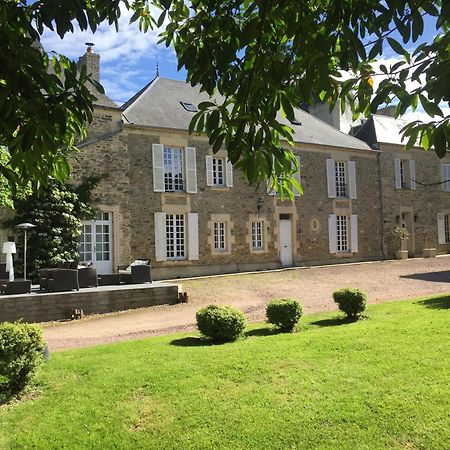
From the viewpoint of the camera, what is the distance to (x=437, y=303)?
9.75 metres

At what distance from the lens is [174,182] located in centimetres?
1875

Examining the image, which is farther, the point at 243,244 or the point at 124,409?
the point at 243,244

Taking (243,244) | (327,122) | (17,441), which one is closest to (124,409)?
(17,441)

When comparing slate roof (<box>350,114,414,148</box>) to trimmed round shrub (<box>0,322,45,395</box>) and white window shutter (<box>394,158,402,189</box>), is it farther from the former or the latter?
trimmed round shrub (<box>0,322,45,395</box>)

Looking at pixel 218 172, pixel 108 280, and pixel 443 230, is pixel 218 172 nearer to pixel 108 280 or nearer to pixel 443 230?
pixel 108 280

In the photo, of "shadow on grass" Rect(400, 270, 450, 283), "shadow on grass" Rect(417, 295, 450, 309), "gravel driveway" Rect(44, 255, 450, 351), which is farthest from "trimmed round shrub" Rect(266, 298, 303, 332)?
"shadow on grass" Rect(400, 270, 450, 283)

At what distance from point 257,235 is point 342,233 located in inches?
195

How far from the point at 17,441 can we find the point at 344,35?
4154 millimetres

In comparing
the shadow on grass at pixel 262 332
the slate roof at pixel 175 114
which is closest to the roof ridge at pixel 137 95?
the slate roof at pixel 175 114

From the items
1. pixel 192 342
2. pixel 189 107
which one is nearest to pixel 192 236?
pixel 189 107

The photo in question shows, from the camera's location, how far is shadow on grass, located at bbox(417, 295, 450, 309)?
927cm

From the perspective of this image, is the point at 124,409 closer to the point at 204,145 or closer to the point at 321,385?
the point at 321,385

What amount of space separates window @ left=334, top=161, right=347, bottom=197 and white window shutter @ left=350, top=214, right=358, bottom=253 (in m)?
1.21

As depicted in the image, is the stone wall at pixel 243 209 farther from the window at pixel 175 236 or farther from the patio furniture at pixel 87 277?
the patio furniture at pixel 87 277
